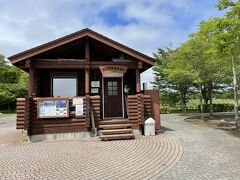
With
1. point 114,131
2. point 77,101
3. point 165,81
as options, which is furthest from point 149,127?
point 165,81

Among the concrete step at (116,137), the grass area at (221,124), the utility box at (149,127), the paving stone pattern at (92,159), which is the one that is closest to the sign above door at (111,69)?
the utility box at (149,127)

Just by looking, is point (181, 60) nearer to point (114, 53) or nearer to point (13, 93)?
point (114, 53)

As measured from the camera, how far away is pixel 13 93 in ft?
114

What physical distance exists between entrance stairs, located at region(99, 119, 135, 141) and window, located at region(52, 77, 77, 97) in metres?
2.73

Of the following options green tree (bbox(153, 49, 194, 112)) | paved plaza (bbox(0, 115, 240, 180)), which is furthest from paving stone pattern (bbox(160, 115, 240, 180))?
green tree (bbox(153, 49, 194, 112))

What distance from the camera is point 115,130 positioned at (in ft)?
31.1

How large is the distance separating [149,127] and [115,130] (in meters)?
1.63

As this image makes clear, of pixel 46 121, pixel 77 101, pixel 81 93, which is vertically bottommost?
pixel 46 121

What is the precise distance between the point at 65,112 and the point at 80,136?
1275mm

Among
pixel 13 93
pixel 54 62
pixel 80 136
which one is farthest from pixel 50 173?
pixel 13 93

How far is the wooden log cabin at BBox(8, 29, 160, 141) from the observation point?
9.50 meters

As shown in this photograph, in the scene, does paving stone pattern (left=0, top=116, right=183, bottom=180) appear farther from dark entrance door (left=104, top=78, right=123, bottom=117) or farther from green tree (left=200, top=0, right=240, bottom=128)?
green tree (left=200, top=0, right=240, bottom=128)

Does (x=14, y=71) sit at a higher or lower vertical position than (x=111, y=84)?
higher

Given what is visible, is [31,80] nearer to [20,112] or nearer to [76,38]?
[20,112]
